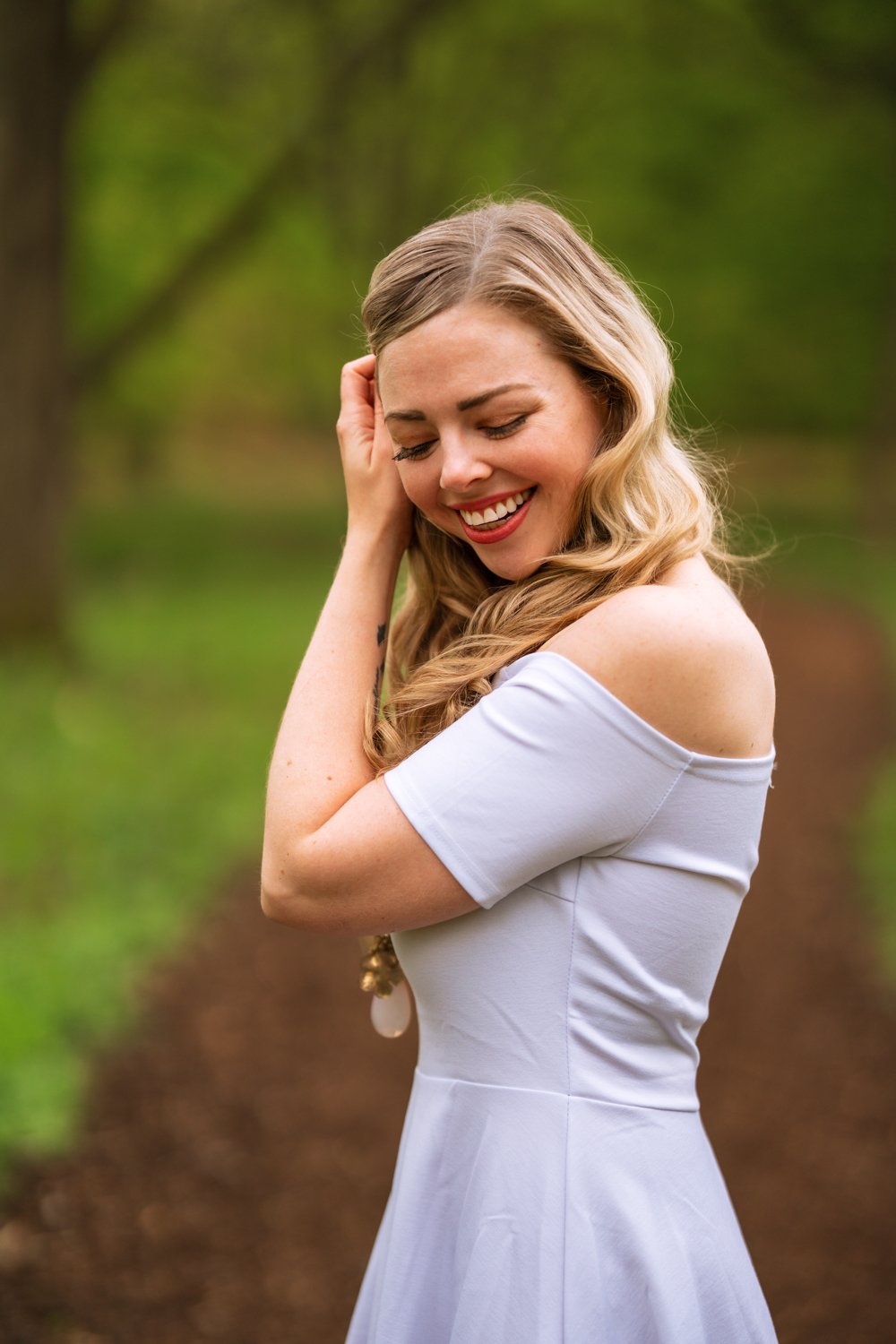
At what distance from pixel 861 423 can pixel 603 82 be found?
10.3 metres

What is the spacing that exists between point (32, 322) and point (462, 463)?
9.40 metres

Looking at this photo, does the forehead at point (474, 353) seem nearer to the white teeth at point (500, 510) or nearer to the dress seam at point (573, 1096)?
the white teeth at point (500, 510)

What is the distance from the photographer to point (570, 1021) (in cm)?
176

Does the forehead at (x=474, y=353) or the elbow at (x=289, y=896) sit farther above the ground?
the forehead at (x=474, y=353)

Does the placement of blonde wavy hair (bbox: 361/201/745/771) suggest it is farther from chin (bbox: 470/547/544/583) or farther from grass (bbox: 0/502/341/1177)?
grass (bbox: 0/502/341/1177)

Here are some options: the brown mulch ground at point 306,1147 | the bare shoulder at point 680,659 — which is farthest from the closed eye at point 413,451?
the brown mulch ground at point 306,1147

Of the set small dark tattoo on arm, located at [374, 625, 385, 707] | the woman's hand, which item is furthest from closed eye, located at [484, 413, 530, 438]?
small dark tattoo on arm, located at [374, 625, 385, 707]

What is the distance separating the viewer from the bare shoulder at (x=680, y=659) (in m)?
1.63

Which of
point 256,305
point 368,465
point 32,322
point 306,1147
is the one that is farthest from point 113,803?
point 256,305

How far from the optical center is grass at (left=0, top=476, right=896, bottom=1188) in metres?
4.91

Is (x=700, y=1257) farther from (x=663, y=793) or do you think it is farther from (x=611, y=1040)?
(x=663, y=793)

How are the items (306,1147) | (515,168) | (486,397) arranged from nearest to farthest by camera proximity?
(486,397) → (306,1147) → (515,168)

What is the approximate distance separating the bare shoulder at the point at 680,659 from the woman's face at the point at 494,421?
225mm

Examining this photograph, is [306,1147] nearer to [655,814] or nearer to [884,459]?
[655,814]
